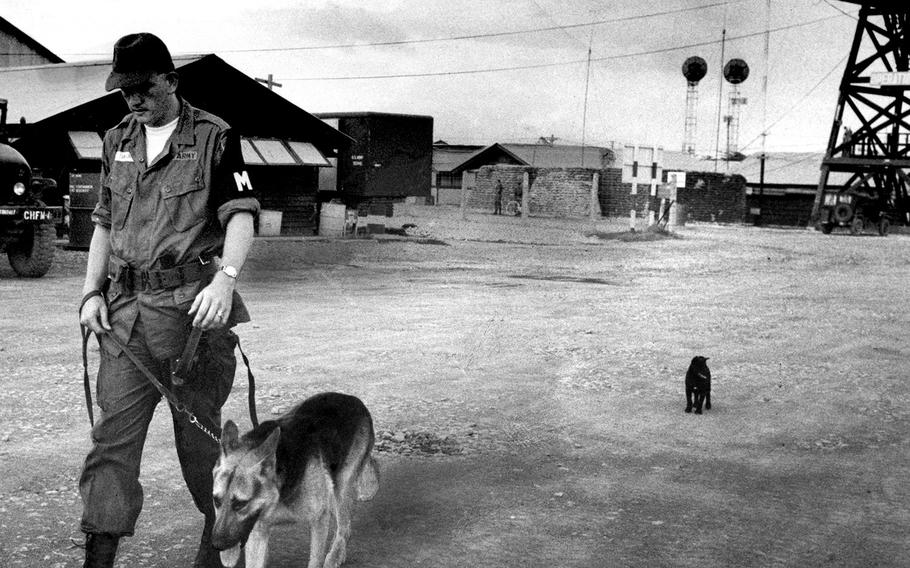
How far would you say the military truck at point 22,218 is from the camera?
15.3 metres

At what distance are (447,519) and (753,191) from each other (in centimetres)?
5694

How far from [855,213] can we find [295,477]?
40.7 metres

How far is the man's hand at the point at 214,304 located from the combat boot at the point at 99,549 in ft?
2.69

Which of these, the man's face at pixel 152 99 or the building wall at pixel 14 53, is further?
the building wall at pixel 14 53

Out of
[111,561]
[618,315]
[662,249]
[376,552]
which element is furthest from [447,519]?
[662,249]

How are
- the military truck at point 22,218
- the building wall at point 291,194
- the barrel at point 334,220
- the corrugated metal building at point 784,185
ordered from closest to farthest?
the military truck at point 22,218, the building wall at point 291,194, the barrel at point 334,220, the corrugated metal building at point 784,185

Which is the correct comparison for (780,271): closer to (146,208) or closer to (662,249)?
(662,249)

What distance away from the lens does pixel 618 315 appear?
12711mm

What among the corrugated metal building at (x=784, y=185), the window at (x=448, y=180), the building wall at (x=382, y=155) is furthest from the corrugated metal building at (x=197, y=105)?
the window at (x=448, y=180)

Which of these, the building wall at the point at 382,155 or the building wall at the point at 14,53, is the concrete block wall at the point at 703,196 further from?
the building wall at the point at 14,53

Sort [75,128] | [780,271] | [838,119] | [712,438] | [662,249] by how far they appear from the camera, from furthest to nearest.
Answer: [838,119] → [662,249] → [75,128] → [780,271] → [712,438]

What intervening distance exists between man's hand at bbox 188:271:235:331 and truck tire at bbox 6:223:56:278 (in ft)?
43.0

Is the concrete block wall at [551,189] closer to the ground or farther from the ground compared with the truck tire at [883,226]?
farther from the ground

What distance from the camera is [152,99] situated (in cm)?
372
